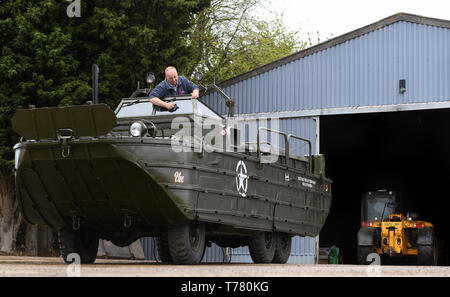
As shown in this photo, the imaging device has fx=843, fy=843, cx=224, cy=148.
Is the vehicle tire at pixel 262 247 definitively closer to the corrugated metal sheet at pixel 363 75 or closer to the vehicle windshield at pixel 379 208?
the corrugated metal sheet at pixel 363 75

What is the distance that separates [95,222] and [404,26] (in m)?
10.7

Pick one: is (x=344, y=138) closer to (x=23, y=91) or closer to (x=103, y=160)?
(x=23, y=91)

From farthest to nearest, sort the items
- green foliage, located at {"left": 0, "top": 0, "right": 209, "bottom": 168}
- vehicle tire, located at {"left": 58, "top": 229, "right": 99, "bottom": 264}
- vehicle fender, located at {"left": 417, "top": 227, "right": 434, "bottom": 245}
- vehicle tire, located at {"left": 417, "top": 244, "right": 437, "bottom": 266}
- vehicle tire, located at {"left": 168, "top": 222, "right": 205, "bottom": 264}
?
vehicle fender, located at {"left": 417, "top": 227, "right": 434, "bottom": 245}, vehicle tire, located at {"left": 417, "top": 244, "right": 437, "bottom": 266}, green foliage, located at {"left": 0, "top": 0, "right": 209, "bottom": 168}, vehicle tire, located at {"left": 58, "top": 229, "right": 99, "bottom": 264}, vehicle tire, located at {"left": 168, "top": 222, "right": 205, "bottom": 264}

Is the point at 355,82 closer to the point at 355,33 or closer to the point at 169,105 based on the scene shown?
the point at 355,33

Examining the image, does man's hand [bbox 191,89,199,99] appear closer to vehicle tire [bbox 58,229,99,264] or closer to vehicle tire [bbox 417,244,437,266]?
vehicle tire [bbox 58,229,99,264]

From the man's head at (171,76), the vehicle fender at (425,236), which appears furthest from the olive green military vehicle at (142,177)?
the vehicle fender at (425,236)

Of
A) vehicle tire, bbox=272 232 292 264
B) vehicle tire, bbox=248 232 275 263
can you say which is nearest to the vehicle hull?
vehicle tire, bbox=248 232 275 263

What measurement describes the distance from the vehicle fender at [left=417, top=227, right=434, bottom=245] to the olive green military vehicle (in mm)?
7262

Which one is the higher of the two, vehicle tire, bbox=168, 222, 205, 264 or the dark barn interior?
the dark barn interior

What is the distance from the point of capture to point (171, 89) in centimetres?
1225

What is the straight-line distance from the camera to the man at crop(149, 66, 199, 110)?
1200 centimetres

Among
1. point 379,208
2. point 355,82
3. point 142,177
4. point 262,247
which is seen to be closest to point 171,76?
point 142,177

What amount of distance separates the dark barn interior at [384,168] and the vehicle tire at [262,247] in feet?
38.8

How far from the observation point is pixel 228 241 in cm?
1393
